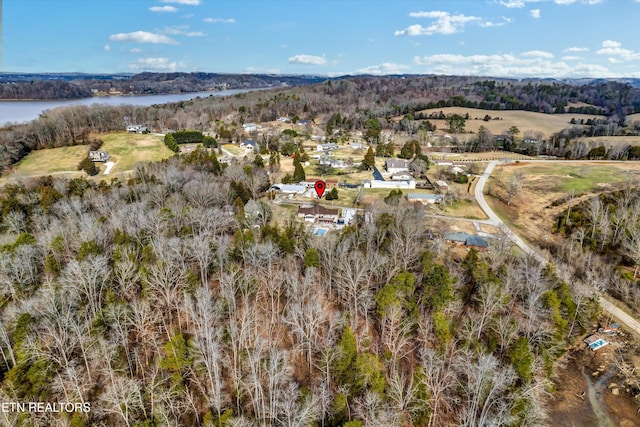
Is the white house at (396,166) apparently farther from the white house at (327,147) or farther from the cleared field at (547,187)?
the white house at (327,147)

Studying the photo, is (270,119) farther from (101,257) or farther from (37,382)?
(37,382)

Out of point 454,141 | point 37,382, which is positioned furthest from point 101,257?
point 454,141

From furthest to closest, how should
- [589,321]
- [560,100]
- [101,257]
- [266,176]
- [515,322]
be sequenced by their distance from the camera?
[560,100], [266,176], [589,321], [101,257], [515,322]

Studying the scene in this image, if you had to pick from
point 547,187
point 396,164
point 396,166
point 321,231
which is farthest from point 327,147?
point 321,231

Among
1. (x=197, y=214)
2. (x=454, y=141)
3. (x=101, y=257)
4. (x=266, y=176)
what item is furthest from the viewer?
(x=454, y=141)

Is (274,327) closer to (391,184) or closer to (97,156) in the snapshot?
(391,184)

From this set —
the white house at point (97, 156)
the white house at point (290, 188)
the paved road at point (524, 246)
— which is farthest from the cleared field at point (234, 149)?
the paved road at point (524, 246)
